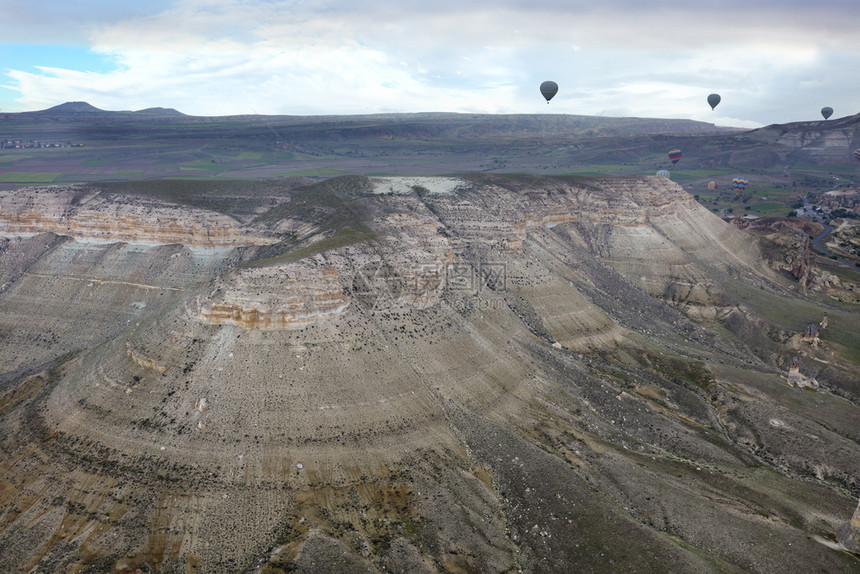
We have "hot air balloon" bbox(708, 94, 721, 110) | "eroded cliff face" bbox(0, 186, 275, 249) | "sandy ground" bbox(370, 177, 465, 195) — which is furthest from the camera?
"hot air balloon" bbox(708, 94, 721, 110)

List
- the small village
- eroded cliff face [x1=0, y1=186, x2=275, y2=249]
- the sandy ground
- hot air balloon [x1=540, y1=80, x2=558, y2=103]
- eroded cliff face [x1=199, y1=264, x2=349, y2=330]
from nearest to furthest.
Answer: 1. eroded cliff face [x1=199, y1=264, x2=349, y2=330]
2. eroded cliff face [x1=0, y1=186, x2=275, y2=249]
3. the sandy ground
4. hot air balloon [x1=540, y1=80, x2=558, y2=103]
5. the small village

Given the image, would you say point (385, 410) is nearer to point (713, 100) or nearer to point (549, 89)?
point (549, 89)

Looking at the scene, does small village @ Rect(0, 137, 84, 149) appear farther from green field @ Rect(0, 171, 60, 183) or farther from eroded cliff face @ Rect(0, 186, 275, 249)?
eroded cliff face @ Rect(0, 186, 275, 249)

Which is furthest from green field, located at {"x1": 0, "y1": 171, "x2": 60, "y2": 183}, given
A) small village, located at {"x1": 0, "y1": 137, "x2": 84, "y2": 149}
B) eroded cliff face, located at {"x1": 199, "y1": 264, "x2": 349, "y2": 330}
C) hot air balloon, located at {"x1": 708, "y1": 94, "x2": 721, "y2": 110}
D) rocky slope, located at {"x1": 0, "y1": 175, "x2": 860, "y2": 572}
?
hot air balloon, located at {"x1": 708, "y1": 94, "x2": 721, "y2": 110}

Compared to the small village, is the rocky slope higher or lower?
lower

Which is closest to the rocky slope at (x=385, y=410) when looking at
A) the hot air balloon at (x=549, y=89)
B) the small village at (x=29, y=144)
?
the hot air balloon at (x=549, y=89)

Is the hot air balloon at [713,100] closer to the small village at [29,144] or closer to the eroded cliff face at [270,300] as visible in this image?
the eroded cliff face at [270,300]

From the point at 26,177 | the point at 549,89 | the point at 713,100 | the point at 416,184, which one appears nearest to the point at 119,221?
the point at 416,184

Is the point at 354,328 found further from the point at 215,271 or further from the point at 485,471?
the point at 215,271
